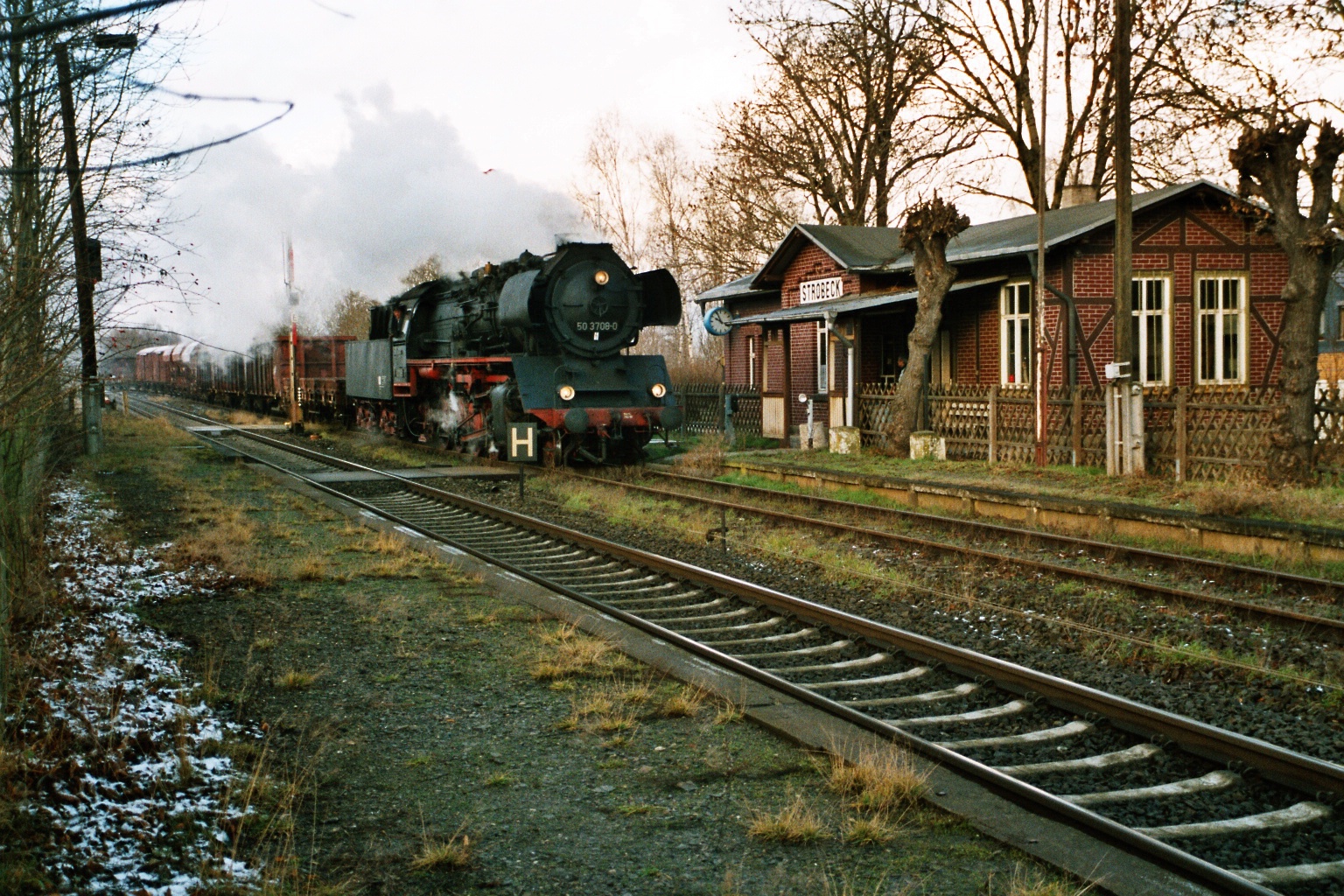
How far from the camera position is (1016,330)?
20.4 metres

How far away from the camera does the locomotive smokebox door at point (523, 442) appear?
51.0ft

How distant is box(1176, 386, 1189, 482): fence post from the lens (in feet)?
→ 45.1

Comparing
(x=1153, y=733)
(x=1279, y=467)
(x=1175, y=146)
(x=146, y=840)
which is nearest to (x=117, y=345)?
(x=146, y=840)

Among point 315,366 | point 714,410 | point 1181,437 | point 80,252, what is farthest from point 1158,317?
point 315,366

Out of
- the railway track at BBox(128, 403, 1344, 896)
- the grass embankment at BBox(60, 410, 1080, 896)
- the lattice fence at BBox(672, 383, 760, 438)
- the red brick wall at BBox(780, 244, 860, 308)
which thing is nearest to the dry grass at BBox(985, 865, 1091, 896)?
the grass embankment at BBox(60, 410, 1080, 896)

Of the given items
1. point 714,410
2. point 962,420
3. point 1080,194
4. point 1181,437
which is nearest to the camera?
point 1181,437

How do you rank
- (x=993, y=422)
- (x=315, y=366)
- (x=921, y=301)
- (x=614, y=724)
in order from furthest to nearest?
(x=315, y=366), (x=921, y=301), (x=993, y=422), (x=614, y=724)

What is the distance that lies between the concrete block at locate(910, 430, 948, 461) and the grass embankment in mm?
11501

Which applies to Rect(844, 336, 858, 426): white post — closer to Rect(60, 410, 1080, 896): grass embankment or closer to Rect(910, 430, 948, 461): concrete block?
Rect(910, 430, 948, 461): concrete block

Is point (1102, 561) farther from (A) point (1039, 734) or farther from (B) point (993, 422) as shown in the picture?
(B) point (993, 422)

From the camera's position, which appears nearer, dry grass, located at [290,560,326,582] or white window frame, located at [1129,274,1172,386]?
dry grass, located at [290,560,326,582]

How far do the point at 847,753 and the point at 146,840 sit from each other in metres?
2.71

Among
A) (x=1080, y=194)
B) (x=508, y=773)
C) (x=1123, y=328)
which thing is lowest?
(x=508, y=773)

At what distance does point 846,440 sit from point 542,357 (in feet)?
20.5
